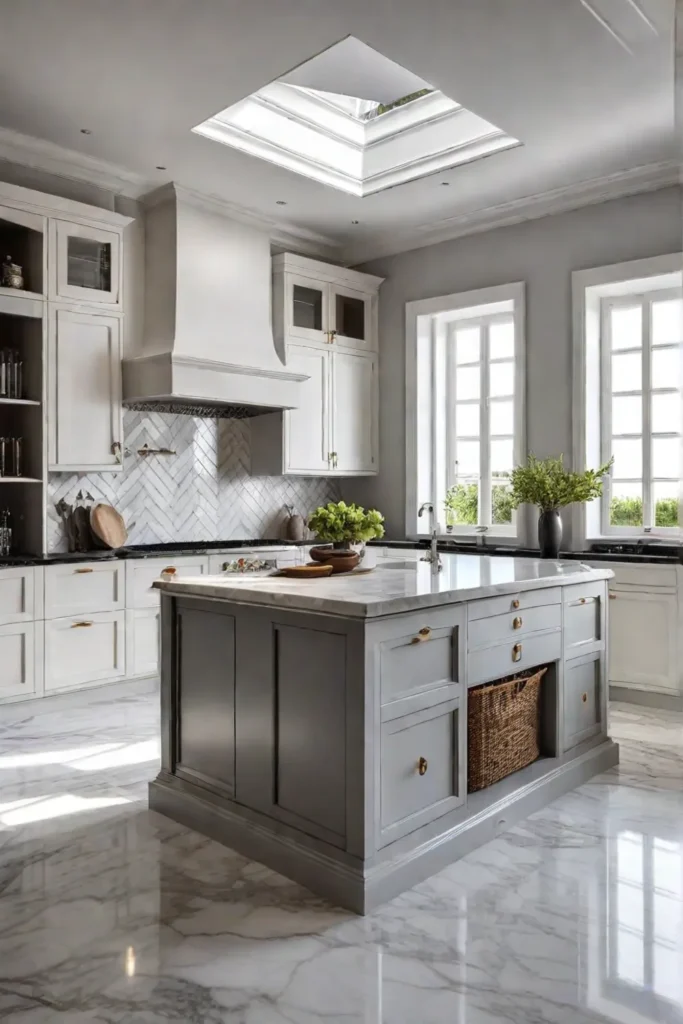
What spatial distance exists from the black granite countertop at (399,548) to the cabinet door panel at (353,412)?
0.77m

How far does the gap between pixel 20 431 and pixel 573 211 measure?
376 cm

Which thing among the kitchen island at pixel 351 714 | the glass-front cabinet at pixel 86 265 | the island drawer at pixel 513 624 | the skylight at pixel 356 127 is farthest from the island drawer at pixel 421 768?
the glass-front cabinet at pixel 86 265

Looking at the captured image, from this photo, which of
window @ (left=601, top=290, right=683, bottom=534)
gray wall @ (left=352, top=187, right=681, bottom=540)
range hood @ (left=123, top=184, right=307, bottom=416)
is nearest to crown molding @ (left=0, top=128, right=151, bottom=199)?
range hood @ (left=123, top=184, right=307, bottom=416)

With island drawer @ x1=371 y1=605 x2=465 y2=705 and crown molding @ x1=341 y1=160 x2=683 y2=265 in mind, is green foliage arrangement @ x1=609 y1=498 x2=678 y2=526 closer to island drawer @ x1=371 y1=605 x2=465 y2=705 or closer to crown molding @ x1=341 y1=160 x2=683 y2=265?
crown molding @ x1=341 y1=160 x2=683 y2=265

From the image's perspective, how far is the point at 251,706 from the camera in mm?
2658

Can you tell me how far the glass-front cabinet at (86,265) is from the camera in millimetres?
4586

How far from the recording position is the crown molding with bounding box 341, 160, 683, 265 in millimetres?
4824

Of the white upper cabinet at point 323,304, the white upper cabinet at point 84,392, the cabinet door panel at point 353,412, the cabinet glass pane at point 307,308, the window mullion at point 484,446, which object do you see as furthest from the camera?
the cabinet door panel at point 353,412

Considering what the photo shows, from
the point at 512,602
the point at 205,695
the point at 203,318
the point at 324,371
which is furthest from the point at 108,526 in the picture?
the point at 512,602

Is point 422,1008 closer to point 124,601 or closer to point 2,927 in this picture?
point 2,927

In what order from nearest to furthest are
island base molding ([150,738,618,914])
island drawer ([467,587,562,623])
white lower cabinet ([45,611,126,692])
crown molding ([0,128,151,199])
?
1. island base molding ([150,738,618,914])
2. island drawer ([467,587,562,623])
3. white lower cabinet ([45,611,126,692])
4. crown molding ([0,128,151,199])

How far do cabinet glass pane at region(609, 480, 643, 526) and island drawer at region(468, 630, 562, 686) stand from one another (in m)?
2.31

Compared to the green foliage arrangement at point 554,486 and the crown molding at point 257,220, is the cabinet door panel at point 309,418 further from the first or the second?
the green foliage arrangement at point 554,486

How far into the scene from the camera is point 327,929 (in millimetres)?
2191
